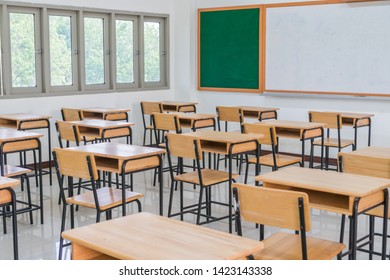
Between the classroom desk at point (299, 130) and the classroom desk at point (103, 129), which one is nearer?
the classroom desk at point (299, 130)

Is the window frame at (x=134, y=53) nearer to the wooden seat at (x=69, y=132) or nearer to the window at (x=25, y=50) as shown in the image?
the window at (x=25, y=50)

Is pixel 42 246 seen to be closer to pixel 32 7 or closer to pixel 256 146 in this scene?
pixel 256 146

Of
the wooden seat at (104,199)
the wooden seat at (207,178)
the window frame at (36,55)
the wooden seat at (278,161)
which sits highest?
the window frame at (36,55)

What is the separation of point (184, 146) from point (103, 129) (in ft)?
5.26

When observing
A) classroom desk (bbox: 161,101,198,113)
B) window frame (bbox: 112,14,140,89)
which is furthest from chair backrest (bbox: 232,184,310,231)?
window frame (bbox: 112,14,140,89)

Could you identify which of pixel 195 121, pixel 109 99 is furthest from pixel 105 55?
pixel 195 121

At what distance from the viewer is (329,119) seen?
7195mm

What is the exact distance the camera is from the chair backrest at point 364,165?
13.0ft

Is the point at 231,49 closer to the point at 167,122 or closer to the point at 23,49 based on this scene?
the point at 167,122

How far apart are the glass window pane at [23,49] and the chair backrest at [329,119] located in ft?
13.1

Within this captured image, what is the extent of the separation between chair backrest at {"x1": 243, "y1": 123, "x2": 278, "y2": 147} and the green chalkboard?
337 centimetres

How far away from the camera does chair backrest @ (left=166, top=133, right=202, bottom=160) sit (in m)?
4.84

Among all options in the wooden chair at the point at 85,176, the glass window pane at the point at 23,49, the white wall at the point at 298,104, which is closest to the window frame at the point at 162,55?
the white wall at the point at 298,104
